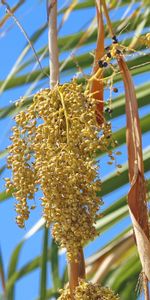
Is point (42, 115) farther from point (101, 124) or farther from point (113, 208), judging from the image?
point (113, 208)

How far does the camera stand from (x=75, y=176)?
2.59ft

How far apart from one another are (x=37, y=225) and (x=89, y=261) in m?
0.17

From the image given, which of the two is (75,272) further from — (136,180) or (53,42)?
(53,42)

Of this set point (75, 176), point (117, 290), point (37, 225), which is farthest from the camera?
point (117, 290)

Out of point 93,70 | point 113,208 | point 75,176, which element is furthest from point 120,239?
point 75,176

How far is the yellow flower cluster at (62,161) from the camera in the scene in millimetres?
791

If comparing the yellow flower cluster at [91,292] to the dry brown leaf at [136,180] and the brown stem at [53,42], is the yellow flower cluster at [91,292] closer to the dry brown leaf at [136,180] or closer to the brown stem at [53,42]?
the dry brown leaf at [136,180]

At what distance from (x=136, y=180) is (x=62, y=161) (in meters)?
0.08

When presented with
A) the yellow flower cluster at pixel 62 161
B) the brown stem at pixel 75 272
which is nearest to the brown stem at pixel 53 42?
the yellow flower cluster at pixel 62 161

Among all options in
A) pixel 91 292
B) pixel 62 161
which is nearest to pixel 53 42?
pixel 62 161

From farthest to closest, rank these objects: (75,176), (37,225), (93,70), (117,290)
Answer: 1. (117,290)
2. (37,225)
3. (93,70)
4. (75,176)

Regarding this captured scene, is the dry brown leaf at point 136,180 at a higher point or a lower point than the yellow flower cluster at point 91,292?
higher

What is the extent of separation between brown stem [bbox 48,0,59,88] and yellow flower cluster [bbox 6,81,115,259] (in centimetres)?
2

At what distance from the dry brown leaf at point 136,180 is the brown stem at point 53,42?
7 cm
